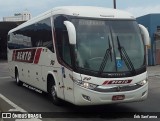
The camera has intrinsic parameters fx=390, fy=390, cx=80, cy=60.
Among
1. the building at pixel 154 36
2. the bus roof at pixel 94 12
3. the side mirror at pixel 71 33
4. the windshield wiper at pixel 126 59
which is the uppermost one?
the bus roof at pixel 94 12

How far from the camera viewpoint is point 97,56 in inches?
400

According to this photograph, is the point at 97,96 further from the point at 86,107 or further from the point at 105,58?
the point at 86,107

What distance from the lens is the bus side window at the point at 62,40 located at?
10.7 m

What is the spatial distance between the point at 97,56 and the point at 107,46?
0.40 m

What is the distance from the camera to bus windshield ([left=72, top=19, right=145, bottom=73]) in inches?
399

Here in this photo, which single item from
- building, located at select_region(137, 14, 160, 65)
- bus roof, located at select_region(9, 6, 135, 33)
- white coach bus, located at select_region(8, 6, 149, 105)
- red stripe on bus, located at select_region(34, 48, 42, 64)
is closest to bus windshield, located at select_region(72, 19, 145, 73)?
white coach bus, located at select_region(8, 6, 149, 105)

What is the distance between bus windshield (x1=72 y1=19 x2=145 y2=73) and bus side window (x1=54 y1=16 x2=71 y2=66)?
511 mm

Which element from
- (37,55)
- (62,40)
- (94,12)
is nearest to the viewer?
(94,12)

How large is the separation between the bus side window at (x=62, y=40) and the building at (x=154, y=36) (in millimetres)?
23498

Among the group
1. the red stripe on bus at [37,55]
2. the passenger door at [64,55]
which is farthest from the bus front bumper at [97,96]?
the red stripe on bus at [37,55]

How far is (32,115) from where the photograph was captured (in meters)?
10.6

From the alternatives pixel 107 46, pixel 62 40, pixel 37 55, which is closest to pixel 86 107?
pixel 62 40

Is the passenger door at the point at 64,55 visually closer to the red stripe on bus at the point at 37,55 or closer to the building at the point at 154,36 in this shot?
the red stripe on bus at the point at 37,55

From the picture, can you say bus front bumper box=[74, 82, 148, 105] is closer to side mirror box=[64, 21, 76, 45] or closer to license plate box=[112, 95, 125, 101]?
license plate box=[112, 95, 125, 101]
